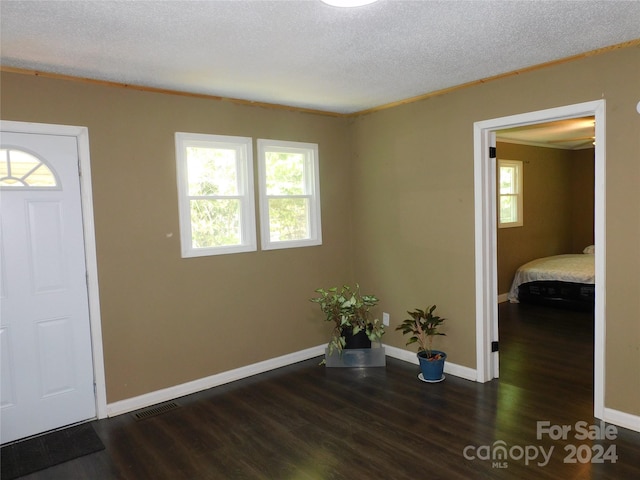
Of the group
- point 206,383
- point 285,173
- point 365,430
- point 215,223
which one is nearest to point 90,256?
point 215,223

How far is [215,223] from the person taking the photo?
3.93 m

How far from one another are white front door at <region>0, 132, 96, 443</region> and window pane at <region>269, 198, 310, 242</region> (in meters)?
1.64

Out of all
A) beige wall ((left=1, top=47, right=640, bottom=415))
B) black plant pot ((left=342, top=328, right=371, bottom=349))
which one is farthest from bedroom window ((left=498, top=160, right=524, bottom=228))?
black plant pot ((left=342, top=328, right=371, bottom=349))

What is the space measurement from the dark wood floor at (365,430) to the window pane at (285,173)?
65.9 inches

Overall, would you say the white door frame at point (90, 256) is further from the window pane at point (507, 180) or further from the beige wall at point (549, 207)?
the window pane at point (507, 180)

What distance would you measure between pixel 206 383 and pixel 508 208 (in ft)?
17.2

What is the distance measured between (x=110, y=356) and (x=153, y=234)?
0.95m

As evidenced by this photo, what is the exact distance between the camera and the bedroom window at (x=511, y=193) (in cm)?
693

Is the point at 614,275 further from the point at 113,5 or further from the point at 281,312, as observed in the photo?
the point at 113,5

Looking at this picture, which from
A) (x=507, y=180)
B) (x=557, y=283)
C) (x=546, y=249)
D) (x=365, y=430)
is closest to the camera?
(x=365, y=430)

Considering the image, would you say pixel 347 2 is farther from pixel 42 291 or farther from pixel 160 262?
pixel 42 291

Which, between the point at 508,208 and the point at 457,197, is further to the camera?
the point at 508,208

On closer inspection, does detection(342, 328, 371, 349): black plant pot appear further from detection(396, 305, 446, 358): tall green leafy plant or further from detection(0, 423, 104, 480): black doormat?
detection(0, 423, 104, 480): black doormat

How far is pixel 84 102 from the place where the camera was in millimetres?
3215
